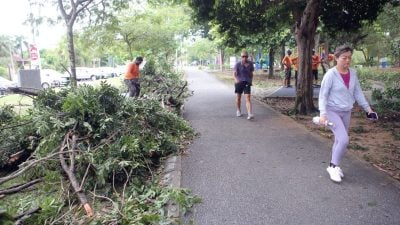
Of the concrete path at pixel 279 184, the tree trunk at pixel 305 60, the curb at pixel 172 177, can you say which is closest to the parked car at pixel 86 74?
the tree trunk at pixel 305 60

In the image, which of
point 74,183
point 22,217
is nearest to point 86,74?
point 74,183

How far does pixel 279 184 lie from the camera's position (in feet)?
16.5

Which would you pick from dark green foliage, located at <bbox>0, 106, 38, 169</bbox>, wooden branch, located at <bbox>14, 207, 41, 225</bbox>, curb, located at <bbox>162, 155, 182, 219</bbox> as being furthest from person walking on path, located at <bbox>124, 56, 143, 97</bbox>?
wooden branch, located at <bbox>14, 207, 41, 225</bbox>

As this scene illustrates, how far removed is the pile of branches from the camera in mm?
4143

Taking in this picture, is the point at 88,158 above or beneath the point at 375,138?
above

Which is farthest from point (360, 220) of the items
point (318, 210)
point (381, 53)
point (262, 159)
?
point (381, 53)

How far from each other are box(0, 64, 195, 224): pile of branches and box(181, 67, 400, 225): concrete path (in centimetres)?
47

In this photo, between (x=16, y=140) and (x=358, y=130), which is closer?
(x=16, y=140)

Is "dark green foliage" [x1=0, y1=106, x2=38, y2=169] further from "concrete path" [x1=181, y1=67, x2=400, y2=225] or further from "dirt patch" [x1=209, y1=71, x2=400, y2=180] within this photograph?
"dirt patch" [x1=209, y1=71, x2=400, y2=180]

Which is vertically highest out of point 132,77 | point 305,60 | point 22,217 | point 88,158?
point 305,60

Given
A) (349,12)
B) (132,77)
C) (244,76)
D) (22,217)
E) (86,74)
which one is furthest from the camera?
(86,74)

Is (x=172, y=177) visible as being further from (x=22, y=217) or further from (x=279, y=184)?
(x=22, y=217)

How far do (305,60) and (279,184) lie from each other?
6.16m

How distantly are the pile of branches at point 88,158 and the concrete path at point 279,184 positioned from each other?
18.7 inches
